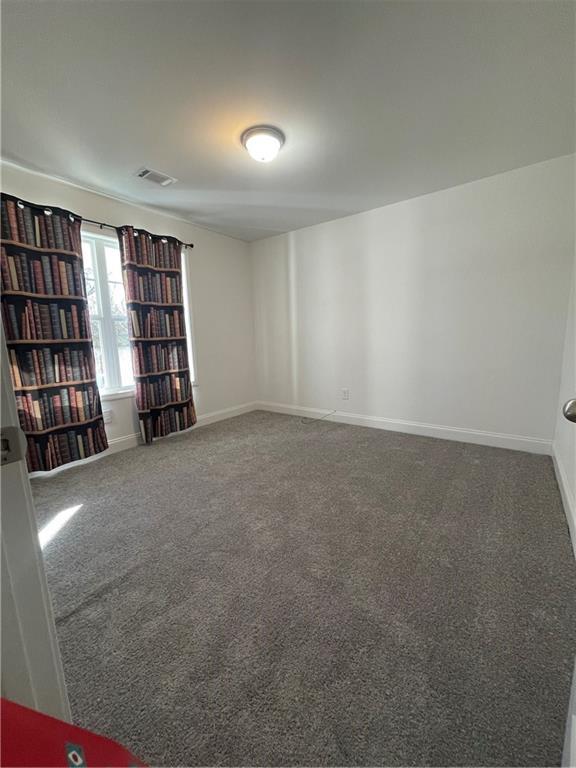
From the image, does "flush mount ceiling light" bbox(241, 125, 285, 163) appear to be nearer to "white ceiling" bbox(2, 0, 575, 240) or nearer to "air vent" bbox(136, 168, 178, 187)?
"white ceiling" bbox(2, 0, 575, 240)

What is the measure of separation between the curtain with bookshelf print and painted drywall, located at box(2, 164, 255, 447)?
20cm

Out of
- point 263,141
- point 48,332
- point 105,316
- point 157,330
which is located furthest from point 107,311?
point 263,141

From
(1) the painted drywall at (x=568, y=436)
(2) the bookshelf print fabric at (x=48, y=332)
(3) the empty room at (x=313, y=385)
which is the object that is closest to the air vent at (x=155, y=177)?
(3) the empty room at (x=313, y=385)

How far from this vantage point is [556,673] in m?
0.96

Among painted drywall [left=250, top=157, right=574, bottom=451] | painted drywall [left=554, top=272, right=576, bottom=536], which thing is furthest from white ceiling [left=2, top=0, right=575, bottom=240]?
painted drywall [left=554, top=272, right=576, bottom=536]

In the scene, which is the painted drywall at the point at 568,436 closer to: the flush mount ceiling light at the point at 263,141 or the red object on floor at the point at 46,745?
the red object on floor at the point at 46,745

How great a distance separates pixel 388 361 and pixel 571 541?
2111 millimetres

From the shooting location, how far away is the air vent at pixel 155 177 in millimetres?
2398

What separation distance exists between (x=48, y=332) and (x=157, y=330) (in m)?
0.93

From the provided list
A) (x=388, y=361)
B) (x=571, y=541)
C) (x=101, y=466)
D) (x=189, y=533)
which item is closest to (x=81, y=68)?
(x=189, y=533)

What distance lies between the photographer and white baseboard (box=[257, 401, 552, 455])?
2.66 meters

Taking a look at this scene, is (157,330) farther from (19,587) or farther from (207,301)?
(19,587)

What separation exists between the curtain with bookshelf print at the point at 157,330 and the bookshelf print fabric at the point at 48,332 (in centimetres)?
41

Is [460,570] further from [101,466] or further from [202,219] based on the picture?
[202,219]
